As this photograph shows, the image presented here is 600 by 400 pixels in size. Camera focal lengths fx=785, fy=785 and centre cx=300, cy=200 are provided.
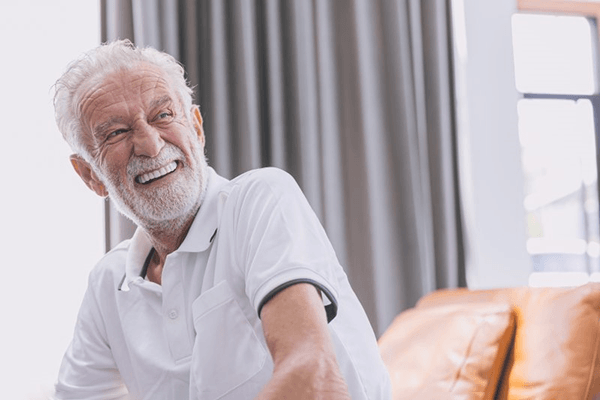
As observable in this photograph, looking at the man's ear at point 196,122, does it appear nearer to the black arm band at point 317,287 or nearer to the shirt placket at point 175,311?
the shirt placket at point 175,311

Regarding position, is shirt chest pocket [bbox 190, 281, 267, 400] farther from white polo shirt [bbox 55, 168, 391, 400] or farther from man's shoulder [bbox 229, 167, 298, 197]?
man's shoulder [bbox 229, 167, 298, 197]

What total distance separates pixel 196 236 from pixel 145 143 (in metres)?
0.21

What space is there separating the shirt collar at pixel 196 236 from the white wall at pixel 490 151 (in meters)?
1.67

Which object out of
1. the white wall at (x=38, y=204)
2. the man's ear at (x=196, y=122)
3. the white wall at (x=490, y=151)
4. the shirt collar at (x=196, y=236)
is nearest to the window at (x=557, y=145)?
the white wall at (x=490, y=151)

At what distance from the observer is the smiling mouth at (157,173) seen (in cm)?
155

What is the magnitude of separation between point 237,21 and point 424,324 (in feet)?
4.39

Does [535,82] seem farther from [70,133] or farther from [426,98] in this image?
[70,133]

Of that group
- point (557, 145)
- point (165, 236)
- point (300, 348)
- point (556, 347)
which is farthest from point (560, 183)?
point (300, 348)

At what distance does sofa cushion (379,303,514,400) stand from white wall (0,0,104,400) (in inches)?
50.0

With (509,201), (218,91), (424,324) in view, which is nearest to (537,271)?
(509,201)

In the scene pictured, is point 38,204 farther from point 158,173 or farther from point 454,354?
point 454,354

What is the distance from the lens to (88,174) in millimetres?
1764

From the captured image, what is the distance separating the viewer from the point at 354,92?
301 centimetres

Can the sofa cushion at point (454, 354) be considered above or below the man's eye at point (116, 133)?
below
